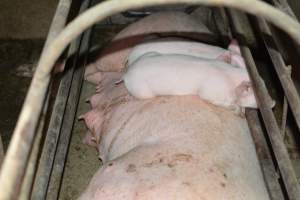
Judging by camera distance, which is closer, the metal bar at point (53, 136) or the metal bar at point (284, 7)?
the metal bar at point (53, 136)

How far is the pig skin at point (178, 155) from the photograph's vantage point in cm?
177

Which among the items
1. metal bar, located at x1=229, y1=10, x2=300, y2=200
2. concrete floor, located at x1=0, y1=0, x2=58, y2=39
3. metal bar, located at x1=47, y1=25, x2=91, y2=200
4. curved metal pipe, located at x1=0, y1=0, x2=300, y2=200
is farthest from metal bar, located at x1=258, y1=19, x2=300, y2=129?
concrete floor, located at x1=0, y1=0, x2=58, y2=39

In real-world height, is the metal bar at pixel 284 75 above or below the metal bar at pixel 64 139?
above

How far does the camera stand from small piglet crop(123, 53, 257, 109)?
219cm

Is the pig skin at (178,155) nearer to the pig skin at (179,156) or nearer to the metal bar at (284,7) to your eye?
the pig skin at (179,156)

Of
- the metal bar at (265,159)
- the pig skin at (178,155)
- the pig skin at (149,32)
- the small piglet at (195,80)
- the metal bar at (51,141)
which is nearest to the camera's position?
the pig skin at (178,155)

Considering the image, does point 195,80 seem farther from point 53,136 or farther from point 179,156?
point 53,136

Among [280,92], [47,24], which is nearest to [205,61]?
[280,92]

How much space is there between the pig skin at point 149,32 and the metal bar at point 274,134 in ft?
1.73

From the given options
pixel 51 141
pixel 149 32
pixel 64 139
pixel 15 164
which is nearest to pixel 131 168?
pixel 51 141

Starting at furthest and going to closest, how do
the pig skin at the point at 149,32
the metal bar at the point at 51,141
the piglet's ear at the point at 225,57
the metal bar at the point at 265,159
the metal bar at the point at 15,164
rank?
1. the pig skin at the point at 149,32
2. the piglet's ear at the point at 225,57
3. the metal bar at the point at 265,159
4. the metal bar at the point at 51,141
5. the metal bar at the point at 15,164

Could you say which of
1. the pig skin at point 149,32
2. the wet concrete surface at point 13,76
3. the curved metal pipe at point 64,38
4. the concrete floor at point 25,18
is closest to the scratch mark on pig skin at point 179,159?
the curved metal pipe at point 64,38

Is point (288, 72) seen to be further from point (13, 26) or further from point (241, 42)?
point (13, 26)

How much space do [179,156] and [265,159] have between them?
Answer: 0.51 meters
